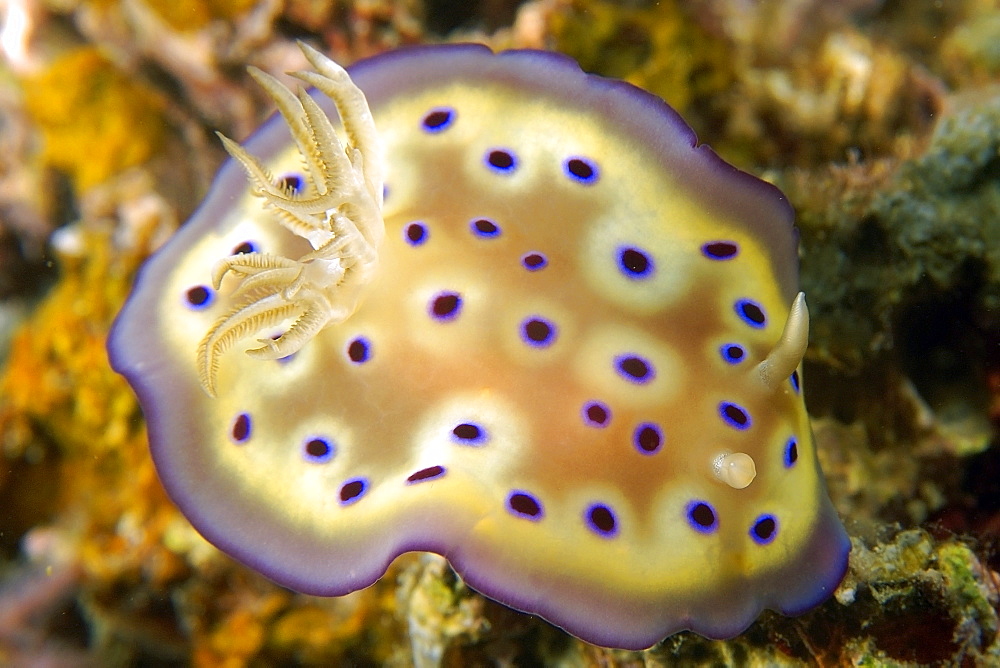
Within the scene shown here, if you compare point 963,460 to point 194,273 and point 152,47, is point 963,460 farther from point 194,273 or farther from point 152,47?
point 152,47

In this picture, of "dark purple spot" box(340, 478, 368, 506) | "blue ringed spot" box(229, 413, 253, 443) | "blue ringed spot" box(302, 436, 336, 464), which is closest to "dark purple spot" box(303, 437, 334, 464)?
"blue ringed spot" box(302, 436, 336, 464)

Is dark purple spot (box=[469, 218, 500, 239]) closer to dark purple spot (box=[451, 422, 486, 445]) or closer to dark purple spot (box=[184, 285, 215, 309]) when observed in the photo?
dark purple spot (box=[451, 422, 486, 445])

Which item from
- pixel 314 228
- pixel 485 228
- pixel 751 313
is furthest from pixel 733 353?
pixel 314 228

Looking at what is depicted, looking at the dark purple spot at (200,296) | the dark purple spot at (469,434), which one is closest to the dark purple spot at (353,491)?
the dark purple spot at (469,434)

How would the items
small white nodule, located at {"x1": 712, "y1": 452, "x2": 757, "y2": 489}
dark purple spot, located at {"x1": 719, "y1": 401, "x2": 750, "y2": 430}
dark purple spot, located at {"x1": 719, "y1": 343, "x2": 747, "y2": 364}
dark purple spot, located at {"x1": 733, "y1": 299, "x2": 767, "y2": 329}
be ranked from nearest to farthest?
small white nodule, located at {"x1": 712, "y1": 452, "x2": 757, "y2": 489} → dark purple spot, located at {"x1": 719, "y1": 401, "x2": 750, "y2": 430} → dark purple spot, located at {"x1": 719, "y1": 343, "x2": 747, "y2": 364} → dark purple spot, located at {"x1": 733, "y1": 299, "x2": 767, "y2": 329}

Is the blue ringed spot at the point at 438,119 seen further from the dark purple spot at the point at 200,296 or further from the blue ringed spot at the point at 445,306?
the dark purple spot at the point at 200,296

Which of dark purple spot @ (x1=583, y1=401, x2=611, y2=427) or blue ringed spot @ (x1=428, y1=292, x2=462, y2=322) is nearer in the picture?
dark purple spot @ (x1=583, y1=401, x2=611, y2=427)

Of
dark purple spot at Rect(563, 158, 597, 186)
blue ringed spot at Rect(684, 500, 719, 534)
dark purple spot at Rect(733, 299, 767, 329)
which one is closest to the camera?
blue ringed spot at Rect(684, 500, 719, 534)
